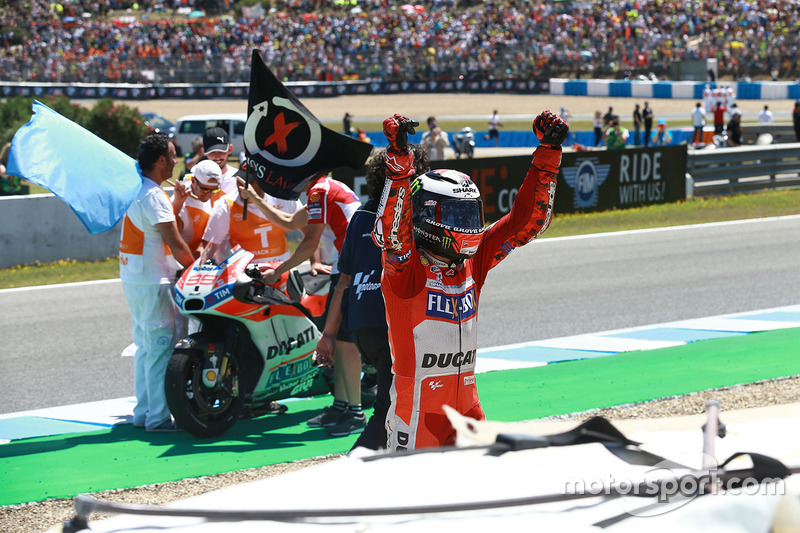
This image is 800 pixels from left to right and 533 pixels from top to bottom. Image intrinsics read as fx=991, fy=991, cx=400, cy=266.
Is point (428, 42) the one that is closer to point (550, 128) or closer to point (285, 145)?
point (285, 145)

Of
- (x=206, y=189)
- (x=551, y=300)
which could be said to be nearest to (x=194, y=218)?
(x=206, y=189)

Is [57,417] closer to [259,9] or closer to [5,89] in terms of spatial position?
[5,89]

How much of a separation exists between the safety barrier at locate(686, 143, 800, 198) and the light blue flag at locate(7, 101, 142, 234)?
16.8 m

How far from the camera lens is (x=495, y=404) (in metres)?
7.33

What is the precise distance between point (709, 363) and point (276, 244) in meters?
3.84

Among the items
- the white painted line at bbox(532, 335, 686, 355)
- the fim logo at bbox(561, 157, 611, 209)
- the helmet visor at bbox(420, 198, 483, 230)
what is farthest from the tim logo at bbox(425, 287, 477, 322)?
the fim logo at bbox(561, 157, 611, 209)

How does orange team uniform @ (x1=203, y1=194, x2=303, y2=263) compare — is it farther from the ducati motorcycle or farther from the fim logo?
the fim logo

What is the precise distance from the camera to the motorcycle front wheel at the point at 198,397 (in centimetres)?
637

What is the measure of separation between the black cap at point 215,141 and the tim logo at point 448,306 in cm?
417

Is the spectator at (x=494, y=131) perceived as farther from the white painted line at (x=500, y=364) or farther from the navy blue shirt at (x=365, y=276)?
the navy blue shirt at (x=365, y=276)

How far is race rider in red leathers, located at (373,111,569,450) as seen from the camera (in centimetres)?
371

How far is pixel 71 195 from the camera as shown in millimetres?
6656

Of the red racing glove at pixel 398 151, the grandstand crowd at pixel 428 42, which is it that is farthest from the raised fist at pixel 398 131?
the grandstand crowd at pixel 428 42

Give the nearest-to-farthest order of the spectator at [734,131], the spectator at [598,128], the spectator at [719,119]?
the spectator at [734,131] < the spectator at [719,119] < the spectator at [598,128]
